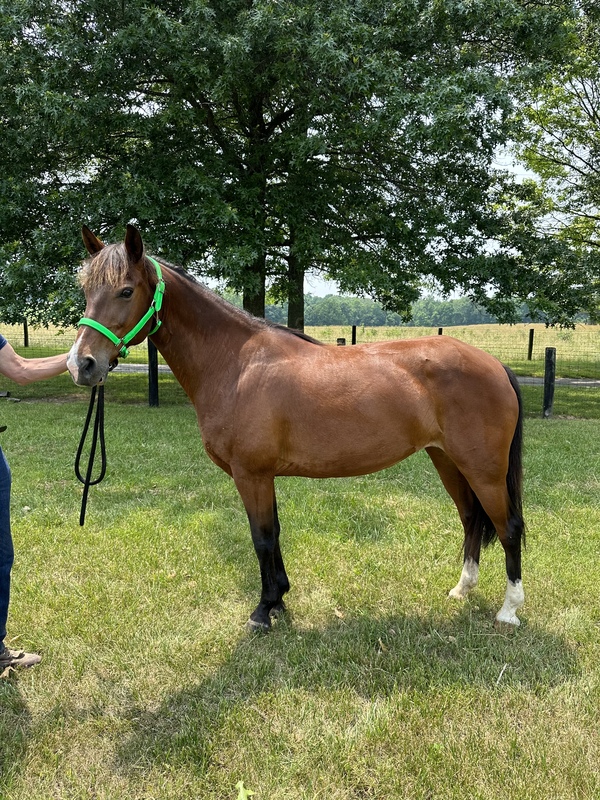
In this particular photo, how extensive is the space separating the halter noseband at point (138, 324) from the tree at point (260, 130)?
5.63 metres

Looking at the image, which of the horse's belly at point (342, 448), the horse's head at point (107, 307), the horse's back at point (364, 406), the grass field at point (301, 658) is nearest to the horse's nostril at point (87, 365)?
the horse's head at point (107, 307)

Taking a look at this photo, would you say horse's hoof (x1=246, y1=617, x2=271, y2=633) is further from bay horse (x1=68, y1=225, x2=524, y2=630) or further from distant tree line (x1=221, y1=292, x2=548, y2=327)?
distant tree line (x1=221, y1=292, x2=548, y2=327)

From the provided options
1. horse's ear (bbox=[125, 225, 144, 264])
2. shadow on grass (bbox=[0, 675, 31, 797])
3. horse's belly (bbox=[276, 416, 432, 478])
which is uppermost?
horse's ear (bbox=[125, 225, 144, 264])

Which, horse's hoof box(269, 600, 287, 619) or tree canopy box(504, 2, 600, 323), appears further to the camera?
tree canopy box(504, 2, 600, 323)

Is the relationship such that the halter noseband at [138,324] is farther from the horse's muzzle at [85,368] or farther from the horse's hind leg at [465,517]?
the horse's hind leg at [465,517]

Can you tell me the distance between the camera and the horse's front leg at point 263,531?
10.3ft

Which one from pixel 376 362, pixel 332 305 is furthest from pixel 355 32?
pixel 332 305

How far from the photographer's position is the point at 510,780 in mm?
2102

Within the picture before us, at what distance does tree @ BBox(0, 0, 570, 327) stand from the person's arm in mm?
6021

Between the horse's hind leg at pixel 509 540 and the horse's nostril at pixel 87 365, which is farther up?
the horse's nostril at pixel 87 365

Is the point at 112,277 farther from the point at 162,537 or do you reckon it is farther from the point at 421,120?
the point at 421,120

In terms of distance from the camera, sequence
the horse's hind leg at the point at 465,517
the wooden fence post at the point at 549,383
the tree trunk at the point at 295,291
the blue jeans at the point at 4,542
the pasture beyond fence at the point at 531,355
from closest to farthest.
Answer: the blue jeans at the point at 4,542 → the horse's hind leg at the point at 465,517 → the wooden fence post at the point at 549,383 → the tree trunk at the point at 295,291 → the pasture beyond fence at the point at 531,355

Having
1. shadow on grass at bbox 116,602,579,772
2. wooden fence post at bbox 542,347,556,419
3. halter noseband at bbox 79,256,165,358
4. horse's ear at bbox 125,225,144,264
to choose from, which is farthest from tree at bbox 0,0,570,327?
shadow on grass at bbox 116,602,579,772

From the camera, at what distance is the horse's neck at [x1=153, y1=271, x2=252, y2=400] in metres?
3.16
